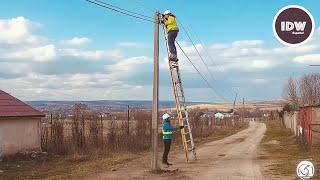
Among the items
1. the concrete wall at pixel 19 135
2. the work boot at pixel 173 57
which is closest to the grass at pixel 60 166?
the concrete wall at pixel 19 135

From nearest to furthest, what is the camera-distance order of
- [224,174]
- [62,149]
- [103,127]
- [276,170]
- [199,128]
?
[224,174] → [276,170] → [62,149] → [103,127] → [199,128]

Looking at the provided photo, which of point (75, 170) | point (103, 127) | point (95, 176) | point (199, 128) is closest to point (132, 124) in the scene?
point (103, 127)

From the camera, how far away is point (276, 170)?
645 inches

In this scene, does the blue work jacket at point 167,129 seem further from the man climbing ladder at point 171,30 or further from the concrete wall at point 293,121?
the concrete wall at point 293,121

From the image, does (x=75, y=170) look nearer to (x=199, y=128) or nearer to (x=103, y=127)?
(x=103, y=127)

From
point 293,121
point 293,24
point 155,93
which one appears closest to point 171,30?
point 155,93

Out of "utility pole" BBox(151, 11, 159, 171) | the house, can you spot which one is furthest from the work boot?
the house

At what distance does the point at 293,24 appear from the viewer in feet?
15.1

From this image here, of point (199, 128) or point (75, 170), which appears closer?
point (75, 170)

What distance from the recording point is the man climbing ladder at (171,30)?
685 inches

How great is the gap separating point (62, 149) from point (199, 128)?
28.2 m

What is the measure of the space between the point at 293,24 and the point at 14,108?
20.5 metres

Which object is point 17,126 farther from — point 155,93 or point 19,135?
point 155,93

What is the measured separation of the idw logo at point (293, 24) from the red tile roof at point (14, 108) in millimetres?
18868
